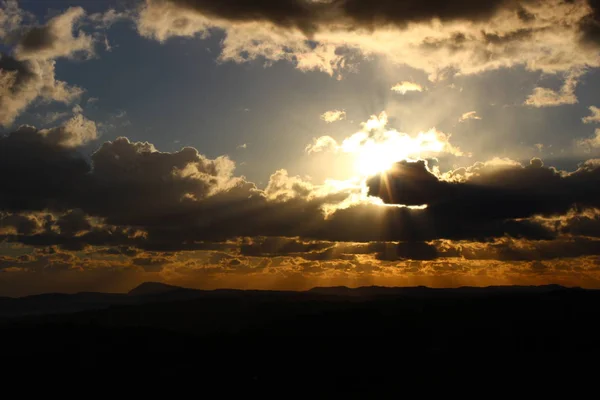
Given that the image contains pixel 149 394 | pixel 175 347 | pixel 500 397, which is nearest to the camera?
pixel 500 397

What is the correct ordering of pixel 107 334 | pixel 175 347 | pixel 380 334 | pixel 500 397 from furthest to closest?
1. pixel 380 334
2. pixel 107 334
3. pixel 175 347
4. pixel 500 397

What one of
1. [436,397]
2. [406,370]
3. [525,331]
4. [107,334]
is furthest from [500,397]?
[107,334]

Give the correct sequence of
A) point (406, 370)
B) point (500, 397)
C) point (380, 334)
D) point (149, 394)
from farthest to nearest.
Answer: point (380, 334) < point (406, 370) < point (149, 394) < point (500, 397)

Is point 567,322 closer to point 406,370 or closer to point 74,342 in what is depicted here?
point 406,370

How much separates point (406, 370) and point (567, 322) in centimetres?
8856

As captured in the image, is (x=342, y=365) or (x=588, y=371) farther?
(x=342, y=365)

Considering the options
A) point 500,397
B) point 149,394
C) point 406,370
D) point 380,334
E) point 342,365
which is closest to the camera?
point 500,397

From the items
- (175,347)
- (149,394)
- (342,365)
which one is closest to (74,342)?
(175,347)

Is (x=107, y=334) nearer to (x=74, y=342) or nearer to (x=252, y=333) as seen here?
(x=74, y=342)

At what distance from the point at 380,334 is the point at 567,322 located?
6810cm

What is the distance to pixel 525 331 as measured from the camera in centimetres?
18388

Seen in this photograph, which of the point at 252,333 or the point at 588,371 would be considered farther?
the point at 252,333

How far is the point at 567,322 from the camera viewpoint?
194125 millimetres

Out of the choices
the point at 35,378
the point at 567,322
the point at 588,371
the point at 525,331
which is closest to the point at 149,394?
the point at 35,378
